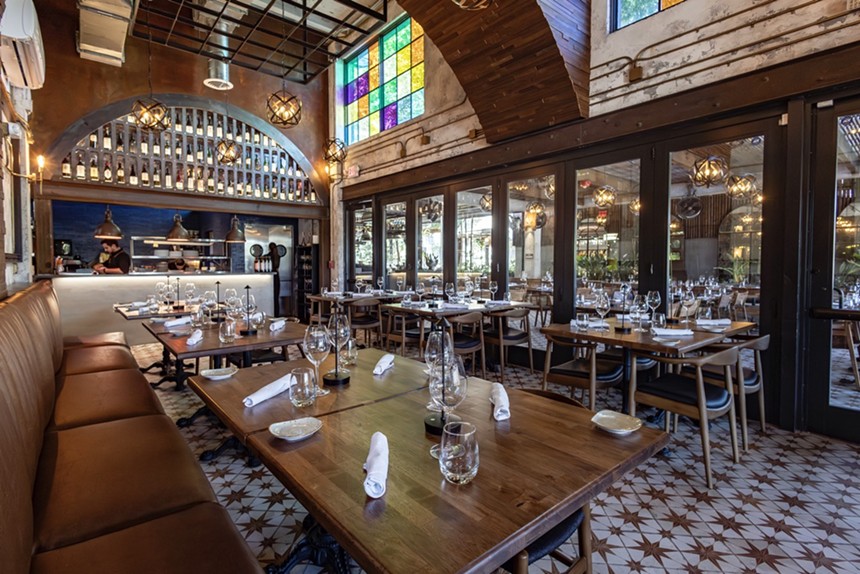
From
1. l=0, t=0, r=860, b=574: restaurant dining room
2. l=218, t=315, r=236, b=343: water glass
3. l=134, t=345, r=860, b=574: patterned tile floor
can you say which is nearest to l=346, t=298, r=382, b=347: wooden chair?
l=0, t=0, r=860, b=574: restaurant dining room

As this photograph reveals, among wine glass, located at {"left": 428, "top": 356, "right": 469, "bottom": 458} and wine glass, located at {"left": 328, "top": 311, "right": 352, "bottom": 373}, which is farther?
wine glass, located at {"left": 328, "top": 311, "right": 352, "bottom": 373}

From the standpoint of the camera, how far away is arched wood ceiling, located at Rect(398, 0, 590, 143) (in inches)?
185

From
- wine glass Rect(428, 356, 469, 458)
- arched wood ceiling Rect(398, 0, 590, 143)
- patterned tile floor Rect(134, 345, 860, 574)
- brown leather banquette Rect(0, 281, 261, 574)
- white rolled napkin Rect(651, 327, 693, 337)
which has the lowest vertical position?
patterned tile floor Rect(134, 345, 860, 574)

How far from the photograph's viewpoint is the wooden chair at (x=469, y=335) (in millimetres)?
4480

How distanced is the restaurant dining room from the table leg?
0.04 ft

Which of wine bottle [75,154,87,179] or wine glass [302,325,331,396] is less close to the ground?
wine bottle [75,154,87,179]

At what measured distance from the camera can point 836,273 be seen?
3.48m

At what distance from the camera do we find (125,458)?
1.79 meters

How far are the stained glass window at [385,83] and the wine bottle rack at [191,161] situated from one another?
70.1 inches

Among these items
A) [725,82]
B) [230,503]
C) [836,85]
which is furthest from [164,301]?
[836,85]

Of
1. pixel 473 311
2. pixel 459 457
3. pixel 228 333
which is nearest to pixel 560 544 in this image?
pixel 459 457

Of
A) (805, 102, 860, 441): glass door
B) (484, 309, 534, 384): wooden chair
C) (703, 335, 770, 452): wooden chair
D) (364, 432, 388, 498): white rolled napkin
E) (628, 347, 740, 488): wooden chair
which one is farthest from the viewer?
(484, 309, 534, 384): wooden chair

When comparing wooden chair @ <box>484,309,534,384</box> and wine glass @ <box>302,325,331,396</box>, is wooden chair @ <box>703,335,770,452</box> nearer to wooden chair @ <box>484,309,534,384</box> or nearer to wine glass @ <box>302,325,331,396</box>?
wooden chair @ <box>484,309,534,384</box>

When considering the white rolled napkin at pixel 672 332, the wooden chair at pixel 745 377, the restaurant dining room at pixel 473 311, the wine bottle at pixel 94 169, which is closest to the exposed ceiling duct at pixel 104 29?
the restaurant dining room at pixel 473 311
